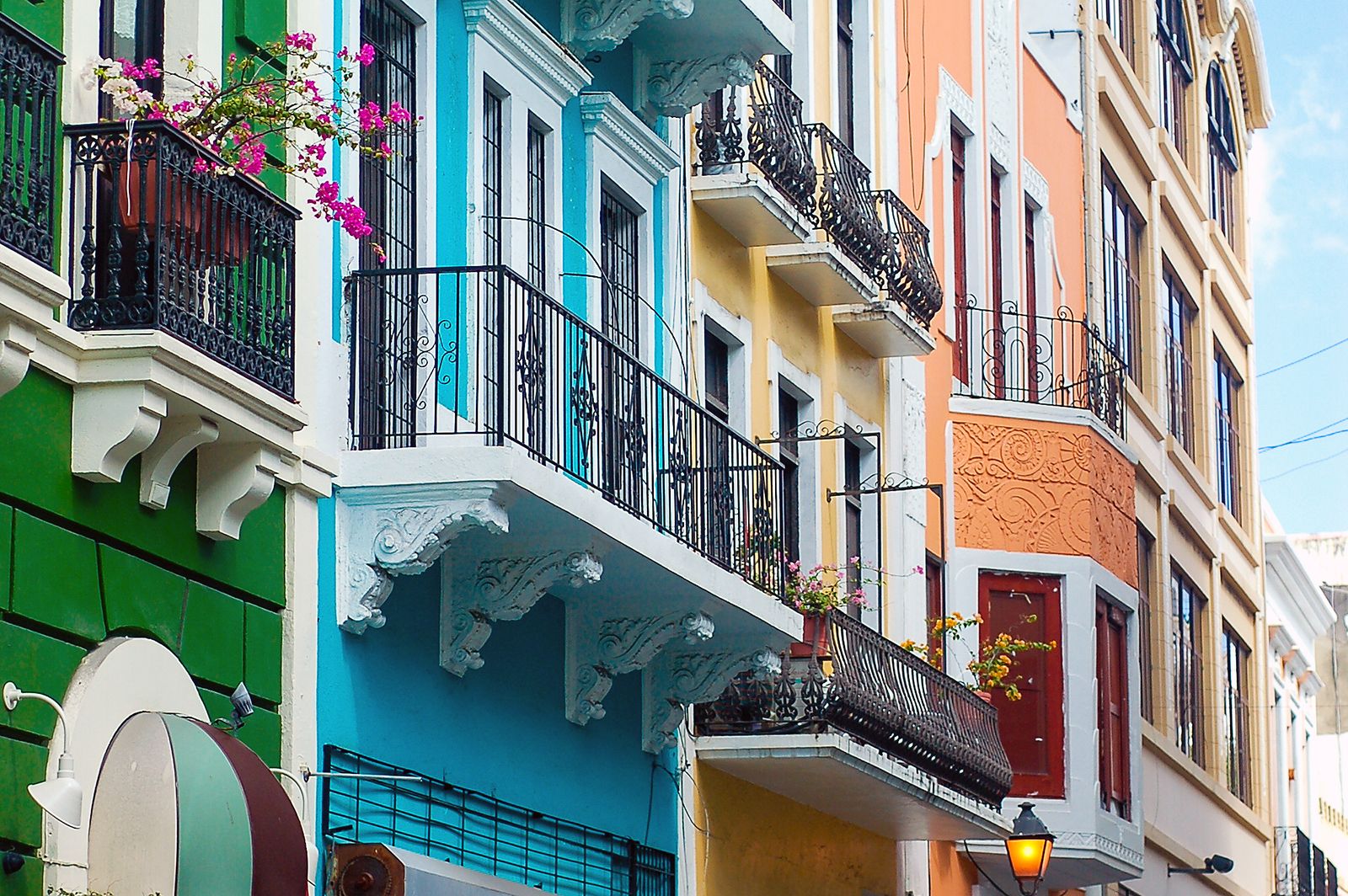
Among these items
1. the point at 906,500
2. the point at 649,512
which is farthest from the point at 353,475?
the point at 906,500

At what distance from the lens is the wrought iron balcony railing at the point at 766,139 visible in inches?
719

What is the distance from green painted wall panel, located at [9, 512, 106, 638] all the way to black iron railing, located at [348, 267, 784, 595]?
8.16 ft

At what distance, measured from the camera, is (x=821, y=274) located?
19.5 meters

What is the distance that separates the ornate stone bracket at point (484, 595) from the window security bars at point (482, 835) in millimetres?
654

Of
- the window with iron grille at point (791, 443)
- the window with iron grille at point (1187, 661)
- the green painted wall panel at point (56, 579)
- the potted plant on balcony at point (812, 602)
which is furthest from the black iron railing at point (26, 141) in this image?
the window with iron grille at point (1187, 661)

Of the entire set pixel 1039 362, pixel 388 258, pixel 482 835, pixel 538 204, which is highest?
pixel 1039 362

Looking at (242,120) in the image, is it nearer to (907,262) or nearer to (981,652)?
(907,262)

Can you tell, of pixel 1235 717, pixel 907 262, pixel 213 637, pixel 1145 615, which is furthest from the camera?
pixel 1235 717

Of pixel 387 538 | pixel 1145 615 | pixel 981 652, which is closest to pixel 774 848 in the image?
pixel 981 652

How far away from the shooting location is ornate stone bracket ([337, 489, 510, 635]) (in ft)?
41.6

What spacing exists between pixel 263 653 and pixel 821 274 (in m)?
8.28

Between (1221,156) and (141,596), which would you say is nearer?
(141,596)

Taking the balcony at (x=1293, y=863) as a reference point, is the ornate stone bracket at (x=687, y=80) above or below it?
above

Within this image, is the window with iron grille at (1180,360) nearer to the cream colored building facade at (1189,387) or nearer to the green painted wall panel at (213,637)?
the cream colored building facade at (1189,387)
